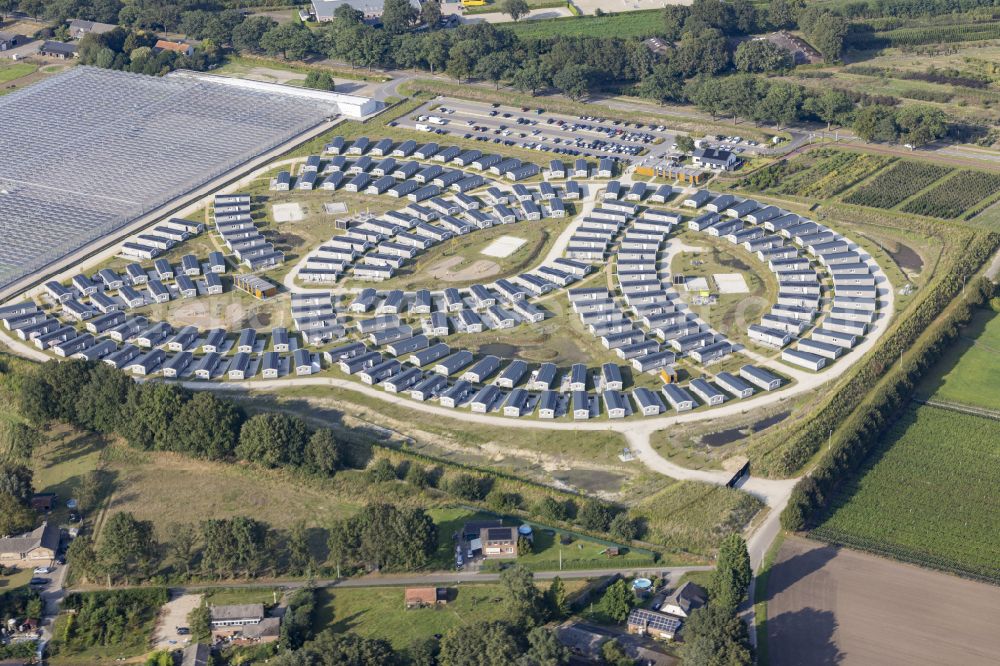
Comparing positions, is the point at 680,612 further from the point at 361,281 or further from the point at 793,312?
the point at 361,281

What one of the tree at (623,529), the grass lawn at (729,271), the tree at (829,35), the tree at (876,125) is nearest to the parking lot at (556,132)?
the tree at (876,125)

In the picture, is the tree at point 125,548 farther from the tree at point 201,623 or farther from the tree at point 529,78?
the tree at point 529,78

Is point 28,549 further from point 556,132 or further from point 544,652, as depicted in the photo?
point 556,132

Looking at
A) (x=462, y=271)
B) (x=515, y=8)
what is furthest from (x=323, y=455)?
(x=515, y=8)

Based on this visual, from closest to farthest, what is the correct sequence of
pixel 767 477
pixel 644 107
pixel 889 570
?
pixel 889 570, pixel 767 477, pixel 644 107

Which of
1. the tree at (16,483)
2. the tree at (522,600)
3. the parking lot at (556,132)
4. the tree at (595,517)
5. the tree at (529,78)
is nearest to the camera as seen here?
the tree at (522,600)

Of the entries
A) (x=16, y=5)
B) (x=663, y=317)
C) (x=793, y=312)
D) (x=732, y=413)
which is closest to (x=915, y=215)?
(x=793, y=312)
